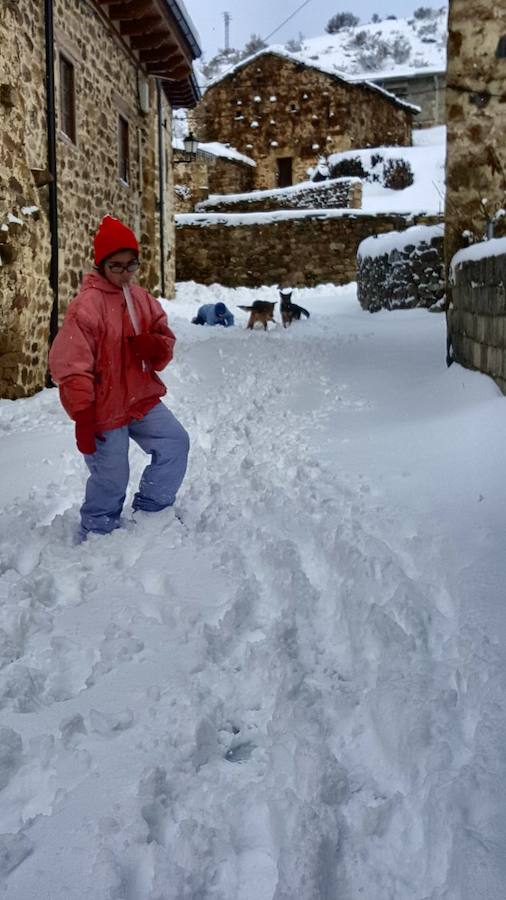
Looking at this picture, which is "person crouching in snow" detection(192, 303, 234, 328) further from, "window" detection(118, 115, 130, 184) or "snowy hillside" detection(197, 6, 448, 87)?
"snowy hillside" detection(197, 6, 448, 87)

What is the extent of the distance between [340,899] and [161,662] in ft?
3.34

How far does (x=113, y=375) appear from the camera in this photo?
3473 mm

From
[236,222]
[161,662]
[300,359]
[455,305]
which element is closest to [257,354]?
[300,359]

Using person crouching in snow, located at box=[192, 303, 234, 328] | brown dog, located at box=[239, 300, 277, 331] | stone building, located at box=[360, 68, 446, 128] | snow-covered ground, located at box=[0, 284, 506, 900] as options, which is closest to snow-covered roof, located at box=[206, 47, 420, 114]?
stone building, located at box=[360, 68, 446, 128]

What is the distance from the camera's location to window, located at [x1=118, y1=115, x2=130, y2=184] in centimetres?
1158

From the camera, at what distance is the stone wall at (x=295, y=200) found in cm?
2541

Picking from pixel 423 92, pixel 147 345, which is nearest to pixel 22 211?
pixel 147 345

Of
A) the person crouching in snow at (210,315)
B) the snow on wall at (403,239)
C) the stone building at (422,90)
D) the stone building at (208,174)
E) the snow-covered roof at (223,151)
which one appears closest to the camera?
the snow on wall at (403,239)

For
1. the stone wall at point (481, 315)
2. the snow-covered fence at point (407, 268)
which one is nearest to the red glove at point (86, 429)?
the stone wall at point (481, 315)

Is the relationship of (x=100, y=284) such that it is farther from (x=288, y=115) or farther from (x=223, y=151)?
(x=288, y=115)

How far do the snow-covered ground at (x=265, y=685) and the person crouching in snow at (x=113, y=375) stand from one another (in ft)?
0.80

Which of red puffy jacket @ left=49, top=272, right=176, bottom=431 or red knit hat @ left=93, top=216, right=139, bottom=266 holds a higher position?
red knit hat @ left=93, top=216, right=139, bottom=266

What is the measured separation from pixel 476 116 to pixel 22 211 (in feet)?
13.9

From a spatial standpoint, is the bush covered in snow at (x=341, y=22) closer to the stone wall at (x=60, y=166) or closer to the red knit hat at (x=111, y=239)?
the stone wall at (x=60, y=166)
